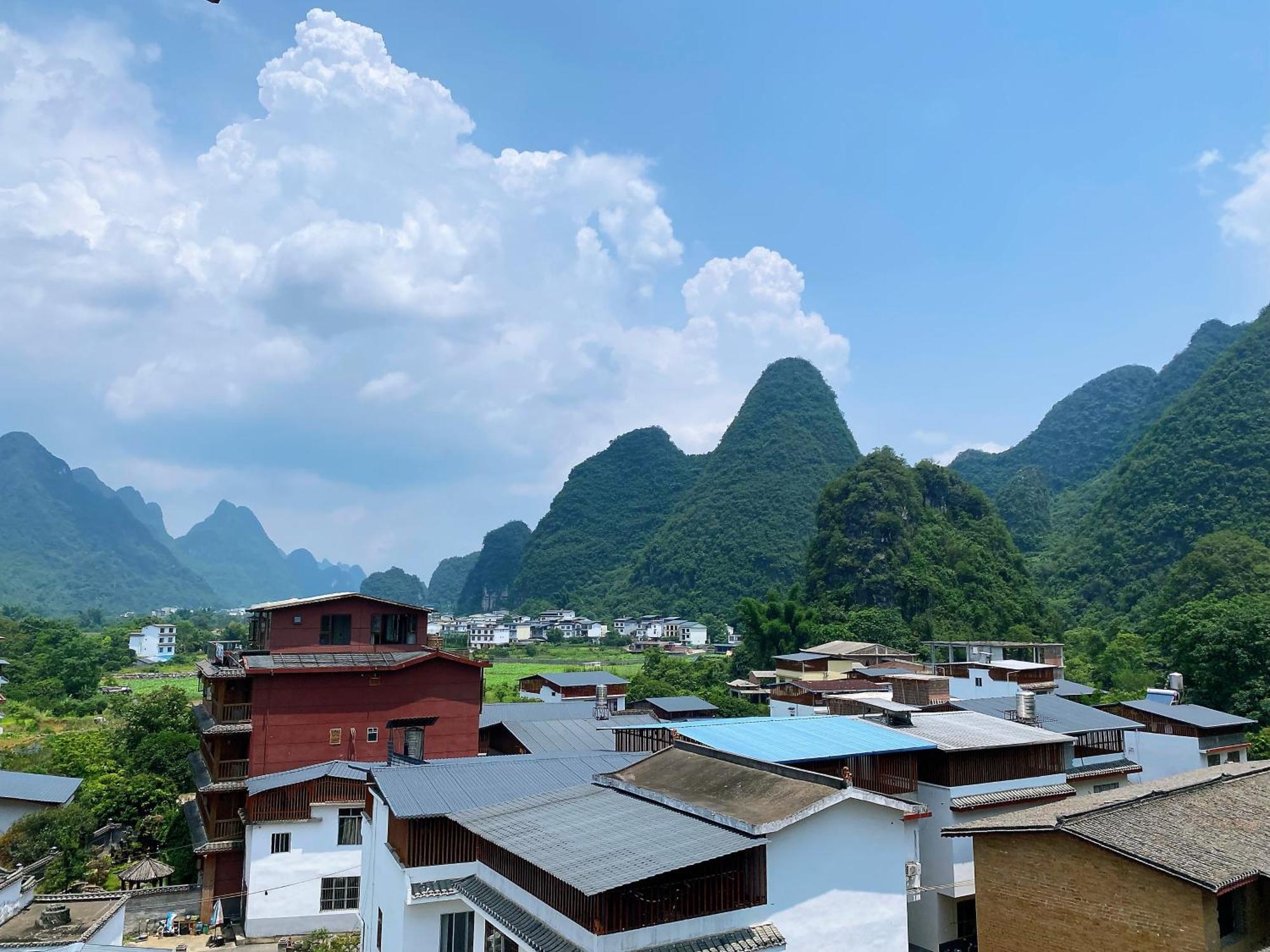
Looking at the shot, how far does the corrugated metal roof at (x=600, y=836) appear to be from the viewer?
30.2ft

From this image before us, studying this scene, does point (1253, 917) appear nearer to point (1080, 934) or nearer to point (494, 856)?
point (1080, 934)

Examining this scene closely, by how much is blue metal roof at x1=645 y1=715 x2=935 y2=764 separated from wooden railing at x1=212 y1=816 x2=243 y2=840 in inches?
472

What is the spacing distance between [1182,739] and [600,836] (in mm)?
25287

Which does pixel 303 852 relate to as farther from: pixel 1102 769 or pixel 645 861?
pixel 1102 769

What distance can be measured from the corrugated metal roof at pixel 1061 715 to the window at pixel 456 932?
15296 millimetres

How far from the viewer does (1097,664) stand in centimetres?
5109

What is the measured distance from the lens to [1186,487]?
74562 mm

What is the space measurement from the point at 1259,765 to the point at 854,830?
9.70 metres

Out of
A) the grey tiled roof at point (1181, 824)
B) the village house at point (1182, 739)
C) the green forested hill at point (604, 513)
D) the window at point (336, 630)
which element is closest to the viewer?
the grey tiled roof at point (1181, 824)

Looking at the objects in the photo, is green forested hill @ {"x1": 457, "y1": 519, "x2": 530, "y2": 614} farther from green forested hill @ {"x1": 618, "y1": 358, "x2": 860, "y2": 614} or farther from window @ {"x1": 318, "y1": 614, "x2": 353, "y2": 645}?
window @ {"x1": 318, "y1": 614, "x2": 353, "y2": 645}

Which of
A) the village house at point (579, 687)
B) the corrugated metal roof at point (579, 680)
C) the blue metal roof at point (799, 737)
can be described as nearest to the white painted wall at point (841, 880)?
the blue metal roof at point (799, 737)

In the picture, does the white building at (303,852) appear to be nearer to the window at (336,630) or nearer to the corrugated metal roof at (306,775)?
the corrugated metal roof at (306,775)

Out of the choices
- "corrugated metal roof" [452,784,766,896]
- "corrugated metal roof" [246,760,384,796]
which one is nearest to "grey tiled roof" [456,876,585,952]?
"corrugated metal roof" [452,784,766,896]

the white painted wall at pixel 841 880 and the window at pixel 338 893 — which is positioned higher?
the white painted wall at pixel 841 880
